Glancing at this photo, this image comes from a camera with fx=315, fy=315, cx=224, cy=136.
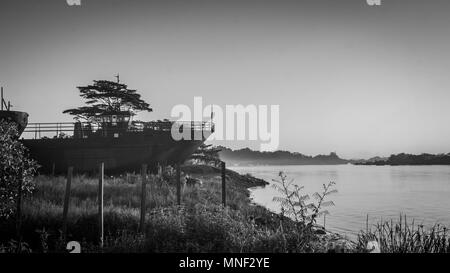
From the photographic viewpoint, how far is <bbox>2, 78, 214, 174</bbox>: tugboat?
25047mm

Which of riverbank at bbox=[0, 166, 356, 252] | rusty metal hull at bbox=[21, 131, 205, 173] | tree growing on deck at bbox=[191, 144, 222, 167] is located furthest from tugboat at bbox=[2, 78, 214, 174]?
tree growing on deck at bbox=[191, 144, 222, 167]

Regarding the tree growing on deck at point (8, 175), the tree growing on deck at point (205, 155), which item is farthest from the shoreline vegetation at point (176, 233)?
the tree growing on deck at point (205, 155)

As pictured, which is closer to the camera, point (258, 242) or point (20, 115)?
point (258, 242)

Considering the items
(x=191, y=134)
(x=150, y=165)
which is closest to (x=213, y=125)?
(x=191, y=134)

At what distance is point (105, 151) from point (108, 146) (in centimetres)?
50

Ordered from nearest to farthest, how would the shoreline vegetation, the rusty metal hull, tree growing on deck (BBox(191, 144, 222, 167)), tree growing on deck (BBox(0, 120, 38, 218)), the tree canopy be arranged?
1. the shoreline vegetation
2. tree growing on deck (BBox(0, 120, 38, 218))
3. the rusty metal hull
4. the tree canopy
5. tree growing on deck (BBox(191, 144, 222, 167))

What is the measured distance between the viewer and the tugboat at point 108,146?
82.2 feet

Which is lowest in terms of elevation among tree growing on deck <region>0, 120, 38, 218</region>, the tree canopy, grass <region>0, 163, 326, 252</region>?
grass <region>0, 163, 326, 252</region>

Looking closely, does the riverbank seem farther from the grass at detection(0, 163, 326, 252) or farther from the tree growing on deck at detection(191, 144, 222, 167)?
the tree growing on deck at detection(191, 144, 222, 167)

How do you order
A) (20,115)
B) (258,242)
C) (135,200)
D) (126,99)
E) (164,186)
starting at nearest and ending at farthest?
1. (258,242)
2. (135,200)
3. (164,186)
4. (20,115)
5. (126,99)
